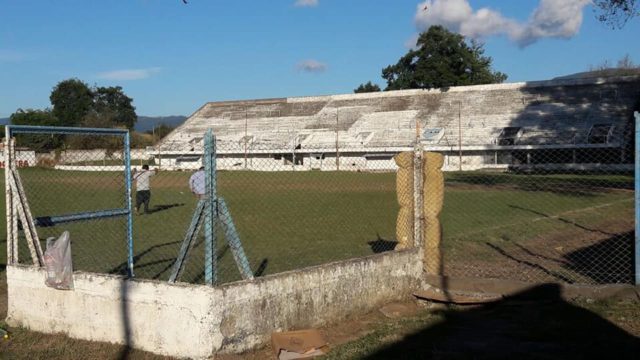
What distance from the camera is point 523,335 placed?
274 inches

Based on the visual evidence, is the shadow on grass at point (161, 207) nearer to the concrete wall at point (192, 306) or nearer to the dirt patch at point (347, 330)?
the concrete wall at point (192, 306)

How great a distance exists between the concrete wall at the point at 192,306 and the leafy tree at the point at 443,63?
75110 millimetres

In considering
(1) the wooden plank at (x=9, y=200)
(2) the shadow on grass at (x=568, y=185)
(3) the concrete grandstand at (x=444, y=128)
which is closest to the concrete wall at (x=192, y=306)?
(1) the wooden plank at (x=9, y=200)

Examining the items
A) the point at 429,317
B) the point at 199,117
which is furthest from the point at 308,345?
the point at 199,117

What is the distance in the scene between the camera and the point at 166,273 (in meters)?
10.2

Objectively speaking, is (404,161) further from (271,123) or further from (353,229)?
(271,123)

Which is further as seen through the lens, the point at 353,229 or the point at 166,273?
the point at 353,229

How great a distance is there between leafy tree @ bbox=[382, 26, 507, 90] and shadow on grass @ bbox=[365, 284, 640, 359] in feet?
244

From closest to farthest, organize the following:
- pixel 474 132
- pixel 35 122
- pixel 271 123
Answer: pixel 474 132
pixel 271 123
pixel 35 122

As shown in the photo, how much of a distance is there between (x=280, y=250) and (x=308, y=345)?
6.28 meters

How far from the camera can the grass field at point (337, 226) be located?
11141mm

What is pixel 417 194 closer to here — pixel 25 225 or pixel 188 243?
pixel 188 243

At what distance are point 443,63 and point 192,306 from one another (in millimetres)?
81084

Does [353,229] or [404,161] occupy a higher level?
[404,161]
